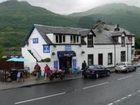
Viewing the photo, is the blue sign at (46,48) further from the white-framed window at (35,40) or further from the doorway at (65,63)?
the doorway at (65,63)

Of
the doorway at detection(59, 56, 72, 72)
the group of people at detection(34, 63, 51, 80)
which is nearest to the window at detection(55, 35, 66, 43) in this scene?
the doorway at detection(59, 56, 72, 72)

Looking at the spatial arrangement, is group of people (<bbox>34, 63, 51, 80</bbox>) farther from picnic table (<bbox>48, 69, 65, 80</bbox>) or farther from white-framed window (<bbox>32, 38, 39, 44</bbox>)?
white-framed window (<bbox>32, 38, 39, 44</bbox>)

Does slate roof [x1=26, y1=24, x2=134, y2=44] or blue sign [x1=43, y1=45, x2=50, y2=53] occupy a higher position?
slate roof [x1=26, y1=24, x2=134, y2=44]

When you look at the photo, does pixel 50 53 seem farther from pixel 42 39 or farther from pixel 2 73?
pixel 2 73

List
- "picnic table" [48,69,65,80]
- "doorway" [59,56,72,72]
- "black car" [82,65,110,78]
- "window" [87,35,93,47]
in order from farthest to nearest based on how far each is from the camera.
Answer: "window" [87,35,93,47]
"doorway" [59,56,72,72]
"black car" [82,65,110,78]
"picnic table" [48,69,65,80]

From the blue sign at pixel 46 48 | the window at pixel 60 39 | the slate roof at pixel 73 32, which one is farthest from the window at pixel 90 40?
the blue sign at pixel 46 48

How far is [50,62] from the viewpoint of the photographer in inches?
1417

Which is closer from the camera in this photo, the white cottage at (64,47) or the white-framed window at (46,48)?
the white-framed window at (46,48)

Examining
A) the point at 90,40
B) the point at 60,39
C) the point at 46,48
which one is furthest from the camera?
the point at 90,40

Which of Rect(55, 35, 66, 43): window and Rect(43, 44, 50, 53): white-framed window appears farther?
Rect(55, 35, 66, 43): window

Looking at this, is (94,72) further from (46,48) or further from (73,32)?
(73,32)

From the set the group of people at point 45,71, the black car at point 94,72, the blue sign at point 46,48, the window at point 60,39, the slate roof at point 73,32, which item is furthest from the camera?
the slate roof at point 73,32

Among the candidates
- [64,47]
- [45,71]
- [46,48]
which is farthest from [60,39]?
[45,71]

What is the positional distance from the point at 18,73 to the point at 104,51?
2163cm
